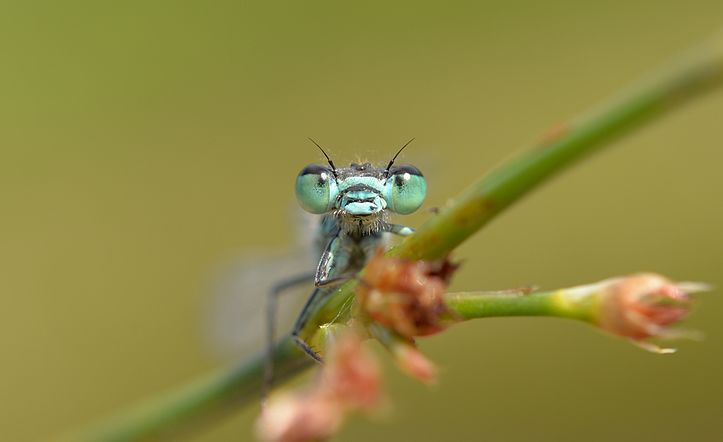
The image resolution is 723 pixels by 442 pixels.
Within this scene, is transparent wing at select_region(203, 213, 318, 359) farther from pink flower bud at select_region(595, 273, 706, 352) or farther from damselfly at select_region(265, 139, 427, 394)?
pink flower bud at select_region(595, 273, 706, 352)

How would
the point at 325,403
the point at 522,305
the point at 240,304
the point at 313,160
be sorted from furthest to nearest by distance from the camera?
the point at 313,160 < the point at 240,304 < the point at 522,305 < the point at 325,403

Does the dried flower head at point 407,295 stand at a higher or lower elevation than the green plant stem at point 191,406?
higher

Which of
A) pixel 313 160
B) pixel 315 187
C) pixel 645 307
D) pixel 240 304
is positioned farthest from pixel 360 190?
pixel 313 160

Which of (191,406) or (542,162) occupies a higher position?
(542,162)

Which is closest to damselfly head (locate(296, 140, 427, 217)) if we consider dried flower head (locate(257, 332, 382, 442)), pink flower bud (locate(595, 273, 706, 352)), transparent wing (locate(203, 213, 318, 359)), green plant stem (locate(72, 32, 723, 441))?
green plant stem (locate(72, 32, 723, 441))

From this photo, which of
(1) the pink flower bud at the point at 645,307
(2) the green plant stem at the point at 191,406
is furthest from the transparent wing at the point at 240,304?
(1) the pink flower bud at the point at 645,307

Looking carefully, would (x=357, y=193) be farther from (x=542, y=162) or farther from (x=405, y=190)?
(x=542, y=162)

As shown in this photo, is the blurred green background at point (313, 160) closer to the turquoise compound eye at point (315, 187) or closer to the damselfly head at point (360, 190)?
the damselfly head at point (360, 190)
